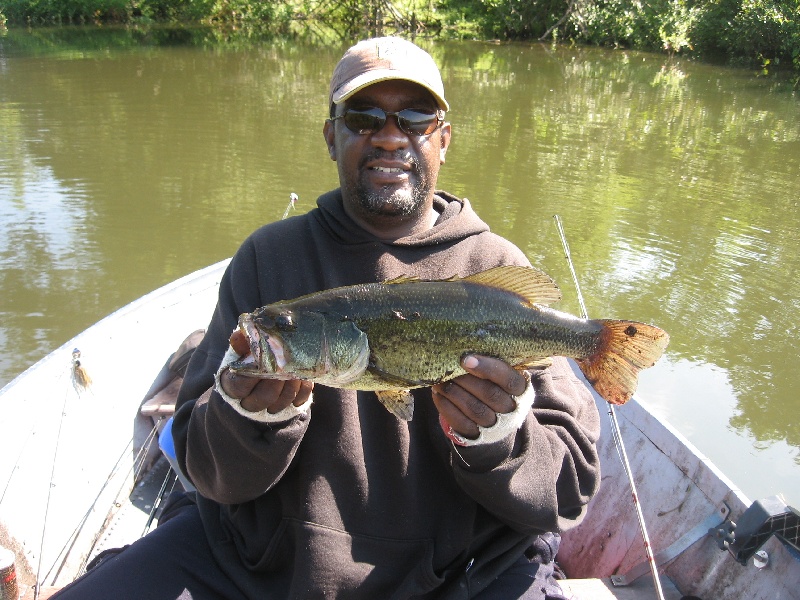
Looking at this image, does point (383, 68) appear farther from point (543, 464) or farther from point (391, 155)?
point (543, 464)

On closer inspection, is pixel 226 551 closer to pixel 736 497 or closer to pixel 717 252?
pixel 736 497

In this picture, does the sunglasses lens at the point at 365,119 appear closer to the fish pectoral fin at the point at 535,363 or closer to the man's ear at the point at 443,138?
the man's ear at the point at 443,138

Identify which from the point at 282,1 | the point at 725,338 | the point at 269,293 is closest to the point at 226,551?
the point at 269,293

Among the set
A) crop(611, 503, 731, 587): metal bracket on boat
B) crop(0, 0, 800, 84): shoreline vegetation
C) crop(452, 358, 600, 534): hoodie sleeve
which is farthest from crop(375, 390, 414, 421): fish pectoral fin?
crop(0, 0, 800, 84): shoreline vegetation

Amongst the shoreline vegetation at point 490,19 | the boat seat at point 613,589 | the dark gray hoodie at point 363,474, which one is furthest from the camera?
the shoreline vegetation at point 490,19

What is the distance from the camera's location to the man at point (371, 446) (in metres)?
2.29

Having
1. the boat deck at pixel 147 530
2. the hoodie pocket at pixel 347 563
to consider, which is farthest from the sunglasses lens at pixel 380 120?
the boat deck at pixel 147 530

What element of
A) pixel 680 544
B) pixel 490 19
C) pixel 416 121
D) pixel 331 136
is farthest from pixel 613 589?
pixel 490 19

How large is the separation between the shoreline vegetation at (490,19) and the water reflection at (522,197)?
38.6 ft

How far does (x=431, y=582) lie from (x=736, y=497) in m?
1.67

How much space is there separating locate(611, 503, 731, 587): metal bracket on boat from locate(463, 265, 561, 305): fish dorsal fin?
1794 millimetres

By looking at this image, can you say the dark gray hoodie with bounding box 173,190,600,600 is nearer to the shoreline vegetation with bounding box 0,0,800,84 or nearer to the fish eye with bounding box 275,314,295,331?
the fish eye with bounding box 275,314,295,331

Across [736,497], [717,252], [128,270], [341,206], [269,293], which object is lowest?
[128,270]

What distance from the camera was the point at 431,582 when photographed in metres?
2.46
